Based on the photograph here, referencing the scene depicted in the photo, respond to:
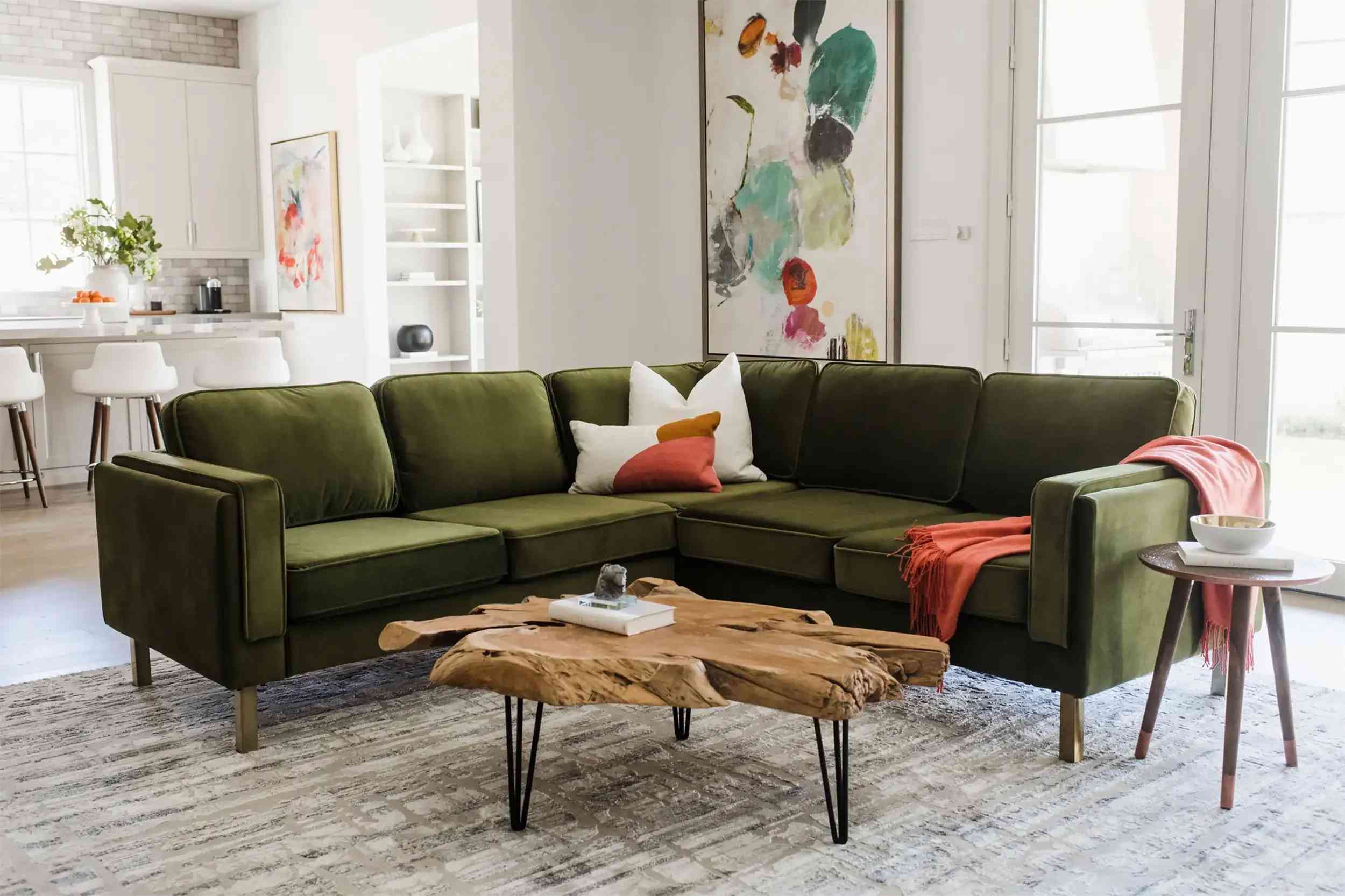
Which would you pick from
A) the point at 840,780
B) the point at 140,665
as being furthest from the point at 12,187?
the point at 840,780

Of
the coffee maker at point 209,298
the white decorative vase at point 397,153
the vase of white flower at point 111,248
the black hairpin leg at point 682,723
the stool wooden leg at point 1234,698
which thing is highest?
the white decorative vase at point 397,153

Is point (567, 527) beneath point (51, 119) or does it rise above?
beneath

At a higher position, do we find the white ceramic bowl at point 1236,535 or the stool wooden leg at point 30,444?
the white ceramic bowl at point 1236,535

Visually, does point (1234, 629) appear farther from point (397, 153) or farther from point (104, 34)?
point (104, 34)

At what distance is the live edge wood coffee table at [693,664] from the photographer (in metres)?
2.29

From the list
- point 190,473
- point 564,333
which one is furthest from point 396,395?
point 564,333

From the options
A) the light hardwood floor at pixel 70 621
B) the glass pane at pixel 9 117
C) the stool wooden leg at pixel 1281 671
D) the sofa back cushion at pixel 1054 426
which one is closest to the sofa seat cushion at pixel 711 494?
the sofa back cushion at pixel 1054 426

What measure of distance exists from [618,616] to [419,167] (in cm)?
646

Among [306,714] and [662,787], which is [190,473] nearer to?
[306,714]

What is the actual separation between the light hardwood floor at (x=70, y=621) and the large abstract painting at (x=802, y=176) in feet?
6.87

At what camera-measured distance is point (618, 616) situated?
2.58 m

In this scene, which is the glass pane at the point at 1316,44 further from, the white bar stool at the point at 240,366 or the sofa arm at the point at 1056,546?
the white bar stool at the point at 240,366

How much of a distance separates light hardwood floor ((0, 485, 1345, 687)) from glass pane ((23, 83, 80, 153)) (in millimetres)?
3926

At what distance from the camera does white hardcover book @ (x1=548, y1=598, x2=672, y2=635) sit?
2.57m
